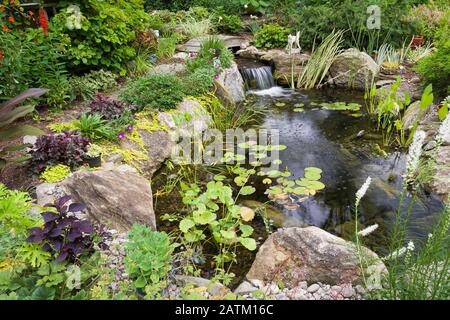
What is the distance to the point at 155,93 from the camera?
4.54m

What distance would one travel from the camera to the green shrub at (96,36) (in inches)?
186

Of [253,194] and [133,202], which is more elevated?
[133,202]

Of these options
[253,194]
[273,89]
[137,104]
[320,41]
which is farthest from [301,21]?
[253,194]

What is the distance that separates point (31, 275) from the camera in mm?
1957

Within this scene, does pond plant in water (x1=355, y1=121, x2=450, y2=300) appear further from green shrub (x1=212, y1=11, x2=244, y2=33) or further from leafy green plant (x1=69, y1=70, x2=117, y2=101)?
green shrub (x1=212, y1=11, x2=244, y2=33)

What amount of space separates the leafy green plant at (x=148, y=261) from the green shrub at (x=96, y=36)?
3564 millimetres

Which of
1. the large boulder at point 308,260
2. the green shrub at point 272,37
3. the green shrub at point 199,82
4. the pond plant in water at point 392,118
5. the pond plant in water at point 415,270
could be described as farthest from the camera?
the green shrub at point 272,37

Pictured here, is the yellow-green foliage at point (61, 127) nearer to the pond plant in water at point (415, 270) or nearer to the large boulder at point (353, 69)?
the pond plant in water at point (415, 270)

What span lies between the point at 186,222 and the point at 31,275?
1.19 meters

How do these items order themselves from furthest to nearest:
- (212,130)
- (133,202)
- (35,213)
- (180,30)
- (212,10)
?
(212,10)
(180,30)
(212,130)
(133,202)
(35,213)

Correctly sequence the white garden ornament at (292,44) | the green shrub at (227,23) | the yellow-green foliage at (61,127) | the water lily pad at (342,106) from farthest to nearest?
1. the green shrub at (227,23)
2. the white garden ornament at (292,44)
3. the water lily pad at (342,106)
4. the yellow-green foliage at (61,127)

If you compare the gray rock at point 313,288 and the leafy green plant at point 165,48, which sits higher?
the leafy green plant at point 165,48

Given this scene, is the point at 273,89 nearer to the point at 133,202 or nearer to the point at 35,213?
the point at 133,202

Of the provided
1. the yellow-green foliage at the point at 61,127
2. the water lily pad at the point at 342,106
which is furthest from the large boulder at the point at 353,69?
the yellow-green foliage at the point at 61,127
